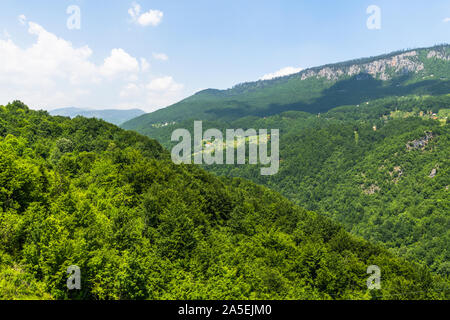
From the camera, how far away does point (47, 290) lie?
2155 cm

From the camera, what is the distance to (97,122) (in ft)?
420

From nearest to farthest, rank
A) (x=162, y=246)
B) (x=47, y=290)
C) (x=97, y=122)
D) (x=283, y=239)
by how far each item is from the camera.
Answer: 1. (x=47, y=290)
2. (x=162, y=246)
3. (x=283, y=239)
4. (x=97, y=122)

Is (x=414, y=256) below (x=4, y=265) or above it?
below

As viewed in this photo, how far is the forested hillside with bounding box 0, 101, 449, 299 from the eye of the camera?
78.4 ft

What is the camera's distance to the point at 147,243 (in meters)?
38.3

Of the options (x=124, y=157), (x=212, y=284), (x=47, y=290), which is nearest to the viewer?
(x=47, y=290)

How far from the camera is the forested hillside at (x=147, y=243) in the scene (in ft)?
78.4

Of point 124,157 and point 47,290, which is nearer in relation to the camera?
point 47,290

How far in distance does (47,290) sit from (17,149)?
55.0 meters
